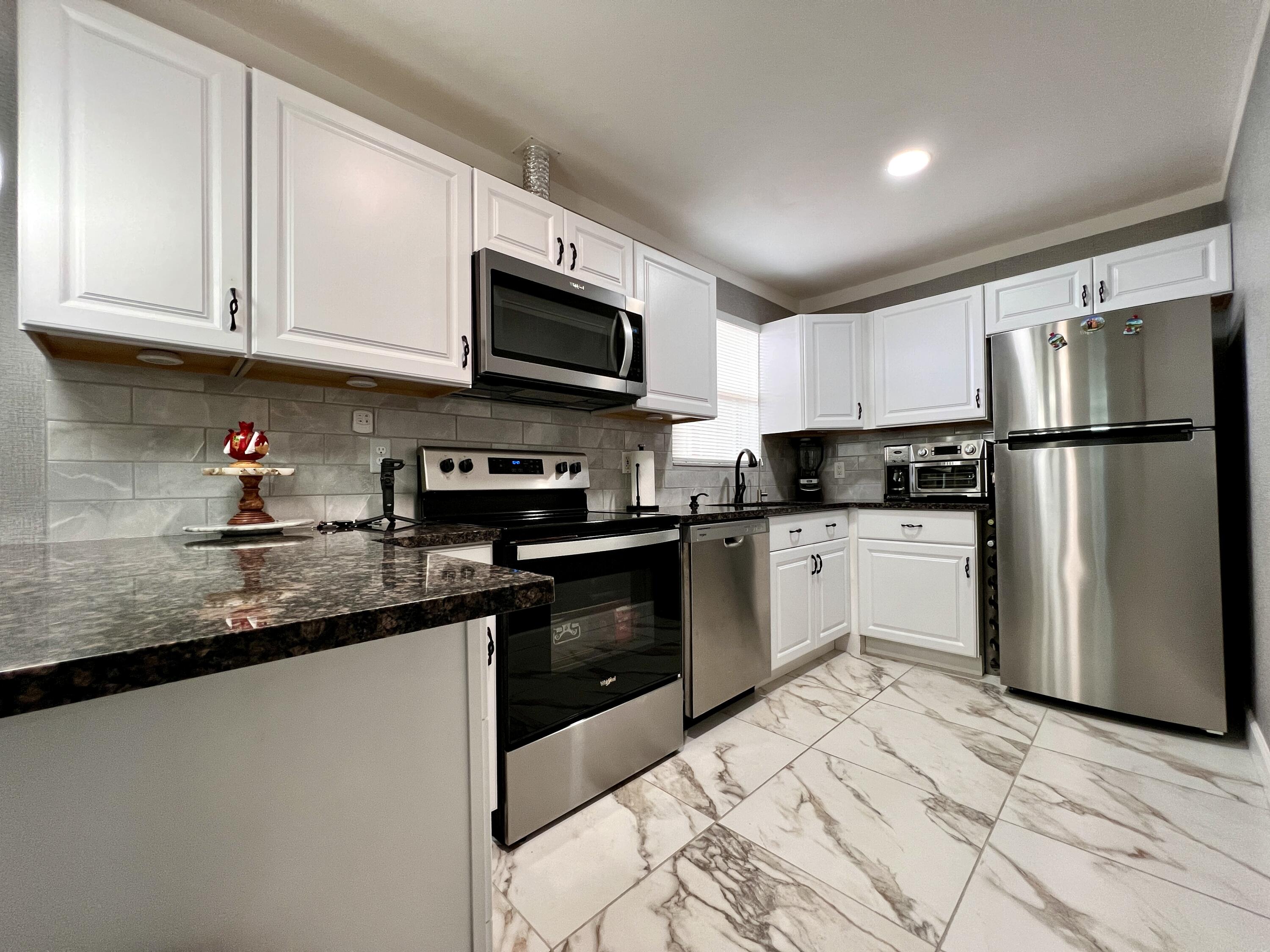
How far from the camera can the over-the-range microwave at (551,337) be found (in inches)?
72.7

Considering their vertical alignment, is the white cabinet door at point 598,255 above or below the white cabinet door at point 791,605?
above

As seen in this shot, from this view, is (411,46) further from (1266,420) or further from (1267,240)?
(1266,420)

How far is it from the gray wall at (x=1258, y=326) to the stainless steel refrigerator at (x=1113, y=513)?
0.12m

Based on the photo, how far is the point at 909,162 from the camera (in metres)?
2.36

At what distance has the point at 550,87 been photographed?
6.27 ft

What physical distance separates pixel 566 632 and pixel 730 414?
2151mm

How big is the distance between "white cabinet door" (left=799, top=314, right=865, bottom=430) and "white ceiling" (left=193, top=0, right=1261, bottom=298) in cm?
78

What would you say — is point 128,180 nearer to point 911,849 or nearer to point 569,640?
point 569,640

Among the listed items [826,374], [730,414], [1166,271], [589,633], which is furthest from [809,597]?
[1166,271]

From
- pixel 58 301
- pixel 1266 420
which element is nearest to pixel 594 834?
pixel 58 301

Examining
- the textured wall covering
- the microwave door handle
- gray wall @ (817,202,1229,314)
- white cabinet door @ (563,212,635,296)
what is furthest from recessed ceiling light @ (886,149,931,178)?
the textured wall covering

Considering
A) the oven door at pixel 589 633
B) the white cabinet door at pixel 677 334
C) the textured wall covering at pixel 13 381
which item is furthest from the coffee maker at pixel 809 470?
the textured wall covering at pixel 13 381

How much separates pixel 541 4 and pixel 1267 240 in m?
2.44

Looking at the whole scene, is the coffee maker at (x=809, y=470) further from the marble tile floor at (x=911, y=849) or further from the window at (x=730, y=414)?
the marble tile floor at (x=911, y=849)
